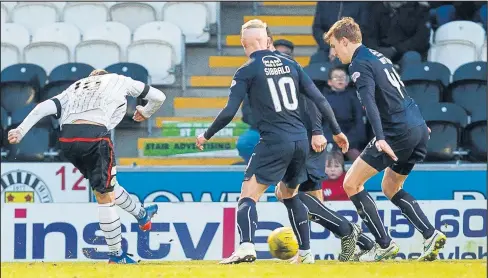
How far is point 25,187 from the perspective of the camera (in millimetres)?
15172

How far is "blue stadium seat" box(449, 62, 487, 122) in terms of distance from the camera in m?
15.9

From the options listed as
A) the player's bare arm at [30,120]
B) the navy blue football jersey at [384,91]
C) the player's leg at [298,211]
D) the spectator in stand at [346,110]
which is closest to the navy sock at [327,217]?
the player's leg at [298,211]

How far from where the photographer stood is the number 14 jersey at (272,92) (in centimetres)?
1063

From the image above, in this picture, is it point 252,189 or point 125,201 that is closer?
point 252,189

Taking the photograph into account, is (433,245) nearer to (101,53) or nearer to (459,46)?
(459,46)

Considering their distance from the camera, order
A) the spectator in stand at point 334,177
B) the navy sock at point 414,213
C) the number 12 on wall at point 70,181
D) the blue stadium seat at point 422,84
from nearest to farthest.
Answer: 1. the navy sock at point 414,213
2. the spectator in stand at point 334,177
3. the number 12 on wall at point 70,181
4. the blue stadium seat at point 422,84

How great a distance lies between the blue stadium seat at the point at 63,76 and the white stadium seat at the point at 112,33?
98 centimetres

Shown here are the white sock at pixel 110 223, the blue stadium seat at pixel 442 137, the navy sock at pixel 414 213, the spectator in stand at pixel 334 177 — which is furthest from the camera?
the blue stadium seat at pixel 442 137

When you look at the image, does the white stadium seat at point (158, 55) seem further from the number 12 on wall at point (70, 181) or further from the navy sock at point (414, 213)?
the navy sock at point (414, 213)

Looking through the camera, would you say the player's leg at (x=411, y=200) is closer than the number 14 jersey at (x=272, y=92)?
No

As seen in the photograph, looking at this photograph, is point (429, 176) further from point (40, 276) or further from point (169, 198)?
point (40, 276)

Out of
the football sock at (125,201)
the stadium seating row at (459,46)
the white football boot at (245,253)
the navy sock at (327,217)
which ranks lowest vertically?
the white football boot at (245,253)

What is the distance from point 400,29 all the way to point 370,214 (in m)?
5.58

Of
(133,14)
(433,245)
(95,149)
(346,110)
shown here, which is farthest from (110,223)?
(133,14)
